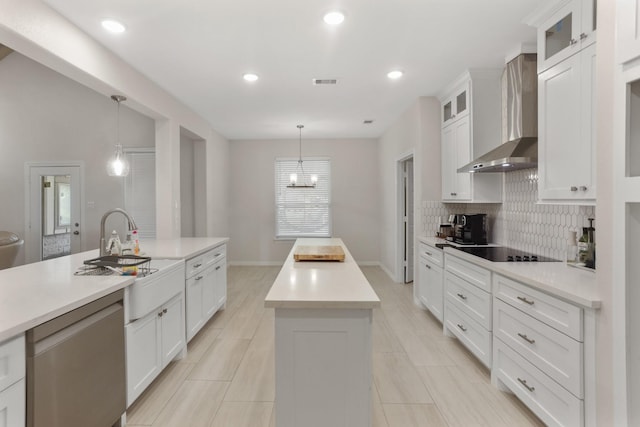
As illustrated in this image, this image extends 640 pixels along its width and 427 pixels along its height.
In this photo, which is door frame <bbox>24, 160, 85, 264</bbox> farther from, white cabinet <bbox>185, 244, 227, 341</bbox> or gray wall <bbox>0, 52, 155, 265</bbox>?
white cabinet <bbox>185, 244, 227, 341</bbox>

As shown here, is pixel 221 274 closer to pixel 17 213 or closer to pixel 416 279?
pixel 416 279

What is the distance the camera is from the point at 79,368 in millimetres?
1525

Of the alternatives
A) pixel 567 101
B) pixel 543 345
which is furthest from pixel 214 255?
pixel 567 101

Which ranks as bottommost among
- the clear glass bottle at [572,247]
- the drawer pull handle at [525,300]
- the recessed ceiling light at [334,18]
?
the drawer pull handle at [525,300]

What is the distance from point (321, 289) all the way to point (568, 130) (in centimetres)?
186

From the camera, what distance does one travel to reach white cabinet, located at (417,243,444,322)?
3328mm

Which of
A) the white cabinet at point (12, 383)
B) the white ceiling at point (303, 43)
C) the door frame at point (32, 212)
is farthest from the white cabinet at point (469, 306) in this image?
the door frame at point (32, 212)

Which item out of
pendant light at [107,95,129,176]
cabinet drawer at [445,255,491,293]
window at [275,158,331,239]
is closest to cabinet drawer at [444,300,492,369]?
cabinet drawer at [445,255,491,293]

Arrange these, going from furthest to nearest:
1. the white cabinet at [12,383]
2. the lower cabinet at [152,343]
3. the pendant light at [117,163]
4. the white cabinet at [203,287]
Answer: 1. the pendant light at [117,163]
2. the white cabinet at [203,287]
3. the lower cabinet at [152,343]
4. the white cabinet at [12,383]

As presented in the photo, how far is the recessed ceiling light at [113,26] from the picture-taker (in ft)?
7.70

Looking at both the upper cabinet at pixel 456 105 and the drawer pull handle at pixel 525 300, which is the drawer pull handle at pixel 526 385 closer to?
the drawer pull handle at pixel 525 300

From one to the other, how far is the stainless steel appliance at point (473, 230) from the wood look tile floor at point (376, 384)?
1.01 m

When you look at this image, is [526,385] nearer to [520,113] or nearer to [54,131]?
[520,113]

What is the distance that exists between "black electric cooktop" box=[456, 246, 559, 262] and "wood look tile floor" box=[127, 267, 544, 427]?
3.01 ft
